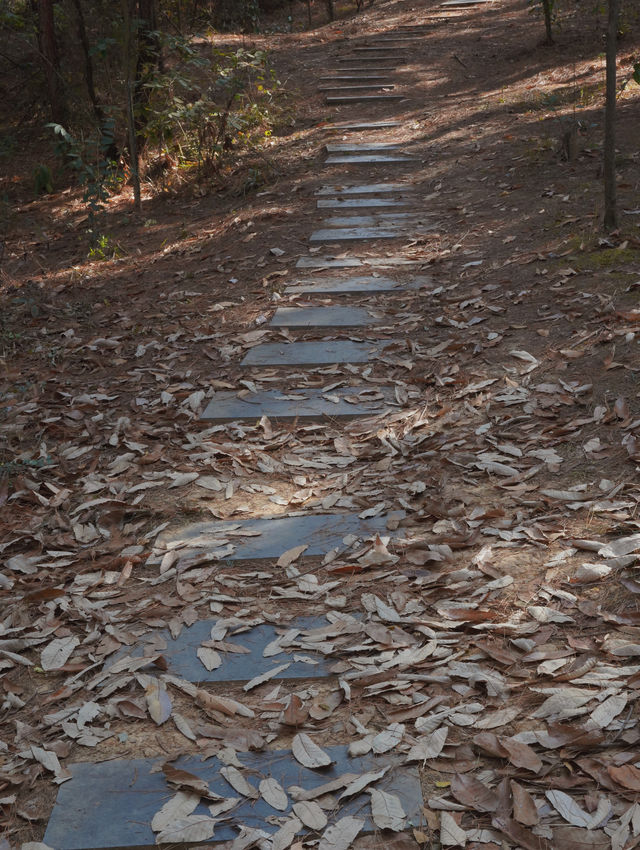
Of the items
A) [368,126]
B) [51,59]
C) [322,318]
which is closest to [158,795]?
[322,318]

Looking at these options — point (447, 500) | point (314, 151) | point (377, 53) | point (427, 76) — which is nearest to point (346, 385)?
point (447, 500)

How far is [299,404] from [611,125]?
2.40m

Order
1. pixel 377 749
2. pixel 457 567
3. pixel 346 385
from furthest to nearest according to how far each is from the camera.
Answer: pixel 346 385
pixel 457 567
pixel 377 749

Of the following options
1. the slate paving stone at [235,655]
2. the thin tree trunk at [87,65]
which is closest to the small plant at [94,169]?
the thin tree trunk at [87,65]

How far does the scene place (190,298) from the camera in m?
5.57

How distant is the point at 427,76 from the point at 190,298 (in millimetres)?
6097

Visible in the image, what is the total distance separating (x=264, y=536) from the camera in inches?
116

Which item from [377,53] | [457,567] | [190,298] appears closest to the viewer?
[457,567]

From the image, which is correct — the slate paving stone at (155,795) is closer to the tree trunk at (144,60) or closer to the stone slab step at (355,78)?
the tree trunk at (144,60)

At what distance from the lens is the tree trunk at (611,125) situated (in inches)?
181

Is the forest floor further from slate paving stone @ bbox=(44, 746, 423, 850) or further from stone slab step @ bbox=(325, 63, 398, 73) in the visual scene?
stone slab step @ bbox=(325, 63, 398, 73)

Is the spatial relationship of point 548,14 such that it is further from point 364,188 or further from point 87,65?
point 87,65

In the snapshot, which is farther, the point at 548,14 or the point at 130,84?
the point at 548,14

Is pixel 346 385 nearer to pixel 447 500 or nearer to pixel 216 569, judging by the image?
pixel 447 500
